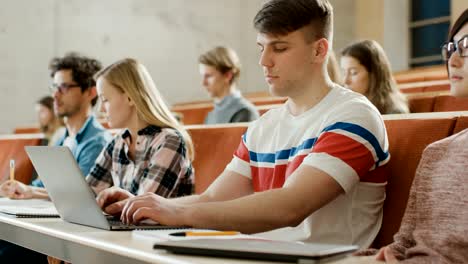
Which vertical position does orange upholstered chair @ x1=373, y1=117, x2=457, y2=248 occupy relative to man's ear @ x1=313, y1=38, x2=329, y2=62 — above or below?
below

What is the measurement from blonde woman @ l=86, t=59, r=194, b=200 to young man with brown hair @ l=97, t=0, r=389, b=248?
50 centimetres

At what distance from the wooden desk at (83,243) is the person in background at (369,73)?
7.04 ft

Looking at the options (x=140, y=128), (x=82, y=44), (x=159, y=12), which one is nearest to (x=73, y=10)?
(x=82, y=44)

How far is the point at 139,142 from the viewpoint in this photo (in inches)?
106

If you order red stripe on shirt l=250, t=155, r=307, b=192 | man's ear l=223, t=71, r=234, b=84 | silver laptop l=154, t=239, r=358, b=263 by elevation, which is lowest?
man's ear l=223, t=71, r=234, b=84

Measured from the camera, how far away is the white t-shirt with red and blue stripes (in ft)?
5.52

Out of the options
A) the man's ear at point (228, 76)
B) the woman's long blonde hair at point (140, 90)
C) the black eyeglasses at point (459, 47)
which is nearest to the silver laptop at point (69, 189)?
the black eyeglasses at point (459, 47)

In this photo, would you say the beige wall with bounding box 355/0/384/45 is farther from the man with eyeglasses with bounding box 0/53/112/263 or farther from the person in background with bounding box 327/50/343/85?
the man with eyeglasses with bounding box 0/53/112/263

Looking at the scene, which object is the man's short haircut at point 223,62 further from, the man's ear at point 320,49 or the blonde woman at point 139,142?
the man's ear at point 320,49

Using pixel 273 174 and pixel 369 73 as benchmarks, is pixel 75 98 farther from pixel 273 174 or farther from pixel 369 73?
pixel 273 174

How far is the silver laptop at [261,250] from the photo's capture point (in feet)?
3.42

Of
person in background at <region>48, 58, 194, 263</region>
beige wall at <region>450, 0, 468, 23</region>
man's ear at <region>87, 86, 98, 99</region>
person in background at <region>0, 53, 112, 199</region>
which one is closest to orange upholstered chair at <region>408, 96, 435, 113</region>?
person in background at <region>48, 58, 194, 263</region>

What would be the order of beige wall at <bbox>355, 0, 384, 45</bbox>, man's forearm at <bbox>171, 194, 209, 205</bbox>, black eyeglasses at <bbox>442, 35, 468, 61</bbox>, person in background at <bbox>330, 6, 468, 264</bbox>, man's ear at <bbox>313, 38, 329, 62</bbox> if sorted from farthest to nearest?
beige wall at <bbox>355, 0, 384, 45</bbox> → man's forearm at <bbox>171, 194, 209, 205</bbox> → man's ear at <bbox>313, 38, 329, 62</bbox> → black eyeglasses at <bbox>442, 35, 468, 61</bbox> → person in background at <bbox>330, 6, 468, 264</bbox>

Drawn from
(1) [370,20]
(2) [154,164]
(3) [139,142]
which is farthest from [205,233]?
(1) [370,20]
